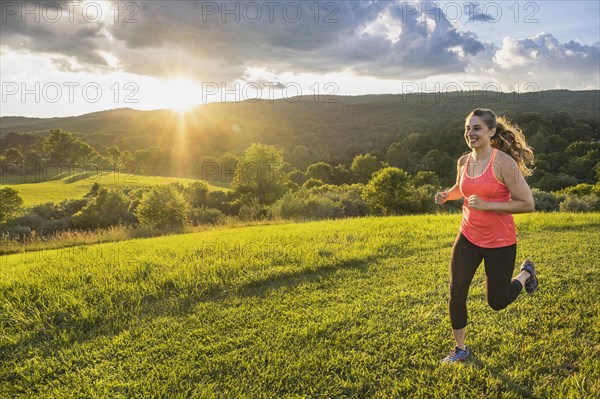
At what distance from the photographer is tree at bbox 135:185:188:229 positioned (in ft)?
98.1

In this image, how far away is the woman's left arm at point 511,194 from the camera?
159 inches

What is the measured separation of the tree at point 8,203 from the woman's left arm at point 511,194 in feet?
119

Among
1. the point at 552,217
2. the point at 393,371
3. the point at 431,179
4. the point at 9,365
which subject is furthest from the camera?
the point at 431,179

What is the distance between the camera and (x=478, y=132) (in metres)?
4.40

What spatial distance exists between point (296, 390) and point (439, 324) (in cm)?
256

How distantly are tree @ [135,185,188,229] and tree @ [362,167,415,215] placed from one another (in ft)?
51.2

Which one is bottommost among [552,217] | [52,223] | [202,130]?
[52,223]

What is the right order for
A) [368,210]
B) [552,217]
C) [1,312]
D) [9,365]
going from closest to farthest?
[9,365] < [1,312] < [552,217] < [368,210]

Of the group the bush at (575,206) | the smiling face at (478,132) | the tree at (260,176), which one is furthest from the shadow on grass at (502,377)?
the tree at (260,176)

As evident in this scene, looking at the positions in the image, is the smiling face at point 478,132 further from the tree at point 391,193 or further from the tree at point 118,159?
the tree at point 118,159

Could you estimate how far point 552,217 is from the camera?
14352mm

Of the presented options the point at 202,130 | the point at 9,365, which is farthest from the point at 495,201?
the point at 202,130

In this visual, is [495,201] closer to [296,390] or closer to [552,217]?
[296,390]

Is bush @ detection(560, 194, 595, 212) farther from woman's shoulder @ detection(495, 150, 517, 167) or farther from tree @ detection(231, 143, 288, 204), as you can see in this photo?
tree @ detection(231, 143, 288, 204)
